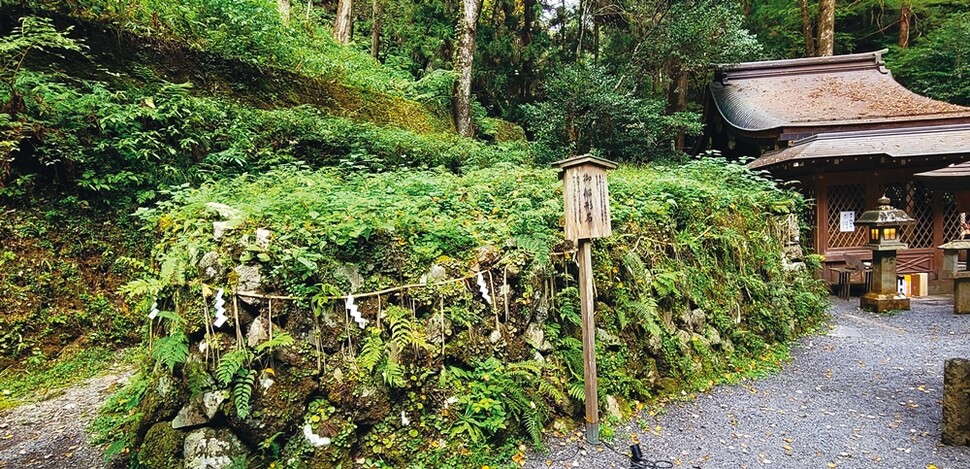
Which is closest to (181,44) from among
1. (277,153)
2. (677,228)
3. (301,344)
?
(277,153)

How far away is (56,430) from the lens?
12.6 feet

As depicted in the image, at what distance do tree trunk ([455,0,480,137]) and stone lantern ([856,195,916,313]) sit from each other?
28.6ft

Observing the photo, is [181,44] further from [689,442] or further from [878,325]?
[878,325]

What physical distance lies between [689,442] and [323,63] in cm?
986

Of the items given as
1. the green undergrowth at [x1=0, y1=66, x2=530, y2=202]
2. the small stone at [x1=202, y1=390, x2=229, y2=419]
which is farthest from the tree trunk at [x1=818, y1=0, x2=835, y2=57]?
the small stone at [x1=202, y1=390, x2=229, y2=419]

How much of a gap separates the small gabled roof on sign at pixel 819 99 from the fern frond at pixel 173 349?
11.8m

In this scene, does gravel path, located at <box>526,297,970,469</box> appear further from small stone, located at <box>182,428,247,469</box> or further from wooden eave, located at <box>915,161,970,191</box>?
wooden eave, located at <box>915,161,970,191</box>

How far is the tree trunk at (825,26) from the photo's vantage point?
44.5ft

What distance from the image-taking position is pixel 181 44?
7.47 meters

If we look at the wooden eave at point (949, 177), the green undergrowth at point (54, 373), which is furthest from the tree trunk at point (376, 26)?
the wooden eave at point (949, 177)

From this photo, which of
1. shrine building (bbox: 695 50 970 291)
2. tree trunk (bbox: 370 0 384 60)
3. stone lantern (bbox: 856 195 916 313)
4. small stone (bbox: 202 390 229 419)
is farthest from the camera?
tree trunk (bbox: 370 0 384 60)

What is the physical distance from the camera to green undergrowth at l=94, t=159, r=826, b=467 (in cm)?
310

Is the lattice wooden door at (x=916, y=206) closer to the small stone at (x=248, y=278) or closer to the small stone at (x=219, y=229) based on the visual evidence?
the small stone at (x=248, y=278)

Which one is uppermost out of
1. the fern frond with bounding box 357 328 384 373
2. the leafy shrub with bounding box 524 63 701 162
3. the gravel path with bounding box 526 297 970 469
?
the leafy shrub with bounding box 524 63 701 162
